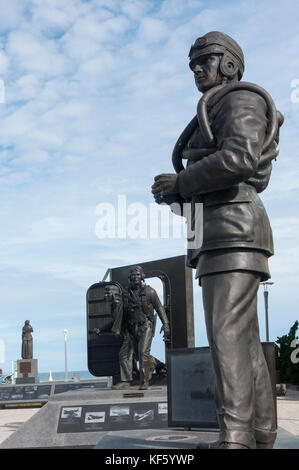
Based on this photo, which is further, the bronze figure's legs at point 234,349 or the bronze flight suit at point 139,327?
the bronze flight suit at point 139,327

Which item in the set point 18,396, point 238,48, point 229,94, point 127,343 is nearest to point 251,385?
point 229,94

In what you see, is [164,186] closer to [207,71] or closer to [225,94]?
[225,94]

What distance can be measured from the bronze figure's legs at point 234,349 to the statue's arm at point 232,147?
53 cm

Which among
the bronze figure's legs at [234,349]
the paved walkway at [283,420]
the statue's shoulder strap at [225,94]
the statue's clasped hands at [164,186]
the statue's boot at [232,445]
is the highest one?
the statue's shoulder strap at [225,94]

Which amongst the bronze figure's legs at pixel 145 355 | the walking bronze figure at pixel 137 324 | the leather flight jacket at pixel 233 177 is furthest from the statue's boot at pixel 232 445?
the walking bronze figure at pixel 137 324

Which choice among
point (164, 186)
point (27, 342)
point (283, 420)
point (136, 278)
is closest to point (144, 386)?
point (136, 278)

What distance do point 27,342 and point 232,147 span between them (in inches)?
1156

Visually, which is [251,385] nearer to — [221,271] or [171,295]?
[221,271]

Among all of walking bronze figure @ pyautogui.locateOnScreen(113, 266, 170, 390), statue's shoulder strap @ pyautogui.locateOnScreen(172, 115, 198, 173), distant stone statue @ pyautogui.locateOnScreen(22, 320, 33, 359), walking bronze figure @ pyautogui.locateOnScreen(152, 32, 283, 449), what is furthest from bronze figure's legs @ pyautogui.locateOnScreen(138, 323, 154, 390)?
distant stone statue @ pyautogui.locateOnScreen(22, 320, 33, 359)

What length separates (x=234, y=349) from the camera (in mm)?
3385

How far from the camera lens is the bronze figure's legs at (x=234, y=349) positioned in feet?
10.9

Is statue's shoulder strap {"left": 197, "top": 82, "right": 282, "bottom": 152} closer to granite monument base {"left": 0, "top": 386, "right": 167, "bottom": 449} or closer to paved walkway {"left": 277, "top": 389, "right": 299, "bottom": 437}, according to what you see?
granite monument base {"left": 0, "top": 386, "right": 167, "bottom": 449}

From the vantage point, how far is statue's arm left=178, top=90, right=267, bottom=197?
3385mm

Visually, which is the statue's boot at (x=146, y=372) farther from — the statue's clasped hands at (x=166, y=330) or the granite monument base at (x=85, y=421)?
the granite monument base at (x=85, y=421)
